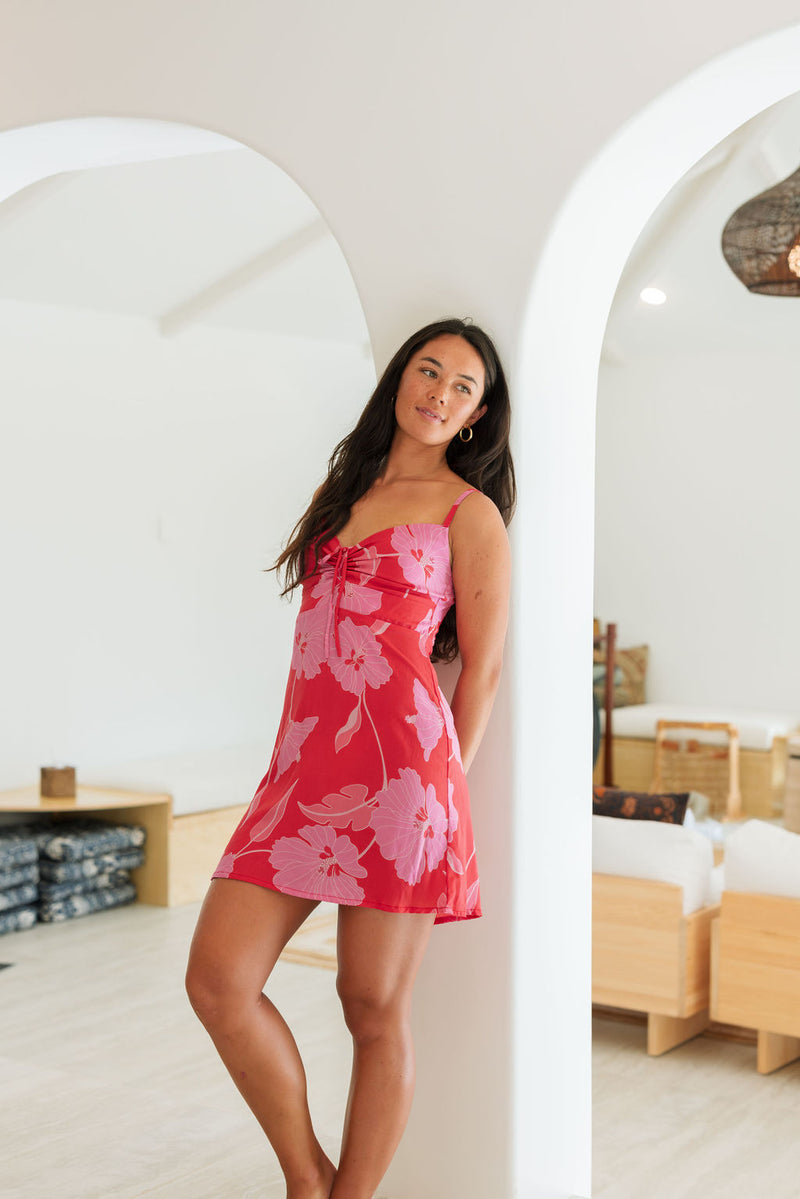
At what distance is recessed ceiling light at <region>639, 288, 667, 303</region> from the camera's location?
27.6 feet

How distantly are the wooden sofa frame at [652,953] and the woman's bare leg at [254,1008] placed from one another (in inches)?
84.1

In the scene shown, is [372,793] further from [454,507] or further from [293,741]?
[454,507]

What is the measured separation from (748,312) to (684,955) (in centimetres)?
567

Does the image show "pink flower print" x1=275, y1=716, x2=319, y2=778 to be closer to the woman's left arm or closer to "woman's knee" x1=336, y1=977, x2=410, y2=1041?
the woman's left arm

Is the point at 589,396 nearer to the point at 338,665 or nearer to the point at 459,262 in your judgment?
the point at 459,262

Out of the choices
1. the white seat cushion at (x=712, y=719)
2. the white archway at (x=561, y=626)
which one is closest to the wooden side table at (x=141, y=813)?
the white seat cushion at (x=712, y=719)

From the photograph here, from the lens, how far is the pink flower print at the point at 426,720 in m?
2.20

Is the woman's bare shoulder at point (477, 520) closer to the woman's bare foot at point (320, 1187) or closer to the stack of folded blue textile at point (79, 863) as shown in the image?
the woman's bare foot at point (320, 1187)

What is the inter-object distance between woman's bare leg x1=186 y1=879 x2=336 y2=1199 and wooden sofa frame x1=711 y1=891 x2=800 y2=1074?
7.05ft

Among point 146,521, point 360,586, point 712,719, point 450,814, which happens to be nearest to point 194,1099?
point 450,814

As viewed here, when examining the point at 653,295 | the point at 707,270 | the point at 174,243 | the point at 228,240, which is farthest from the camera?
the point at 653,295

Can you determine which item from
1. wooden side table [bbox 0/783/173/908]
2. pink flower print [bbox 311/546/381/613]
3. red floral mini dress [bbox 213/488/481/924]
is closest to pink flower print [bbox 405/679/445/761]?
red floral mini dress [bbox 213/488/481/924]

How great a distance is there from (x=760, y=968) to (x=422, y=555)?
237 centimetres

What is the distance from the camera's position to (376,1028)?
2.23m
